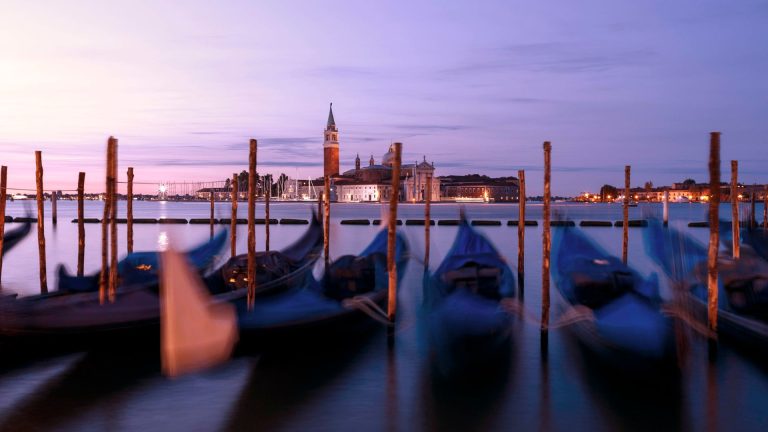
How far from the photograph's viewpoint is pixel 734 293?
27.6ft

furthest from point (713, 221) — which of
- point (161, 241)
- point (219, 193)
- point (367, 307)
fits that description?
point (219, 193)

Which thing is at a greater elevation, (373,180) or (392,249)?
(373,180)

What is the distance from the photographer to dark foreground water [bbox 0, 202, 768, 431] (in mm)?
5738

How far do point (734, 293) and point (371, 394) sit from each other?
15.7 feet

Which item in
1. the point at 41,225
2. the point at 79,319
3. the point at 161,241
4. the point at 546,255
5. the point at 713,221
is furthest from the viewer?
the point at 161,241

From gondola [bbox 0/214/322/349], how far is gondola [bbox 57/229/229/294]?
537 millimetres

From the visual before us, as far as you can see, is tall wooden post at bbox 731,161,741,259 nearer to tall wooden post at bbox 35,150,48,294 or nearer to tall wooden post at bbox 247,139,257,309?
tall wooden post at bbox 247,139,257,309

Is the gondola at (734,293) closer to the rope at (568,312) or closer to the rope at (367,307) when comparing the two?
the rope at (568,312)

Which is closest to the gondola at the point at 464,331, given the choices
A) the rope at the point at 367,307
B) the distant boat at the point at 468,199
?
the rope at the point at 367,307

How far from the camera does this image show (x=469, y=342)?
6.95 m

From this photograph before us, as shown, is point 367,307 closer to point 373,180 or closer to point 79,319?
point 79,319

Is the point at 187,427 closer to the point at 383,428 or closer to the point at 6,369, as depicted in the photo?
the point at 383,428

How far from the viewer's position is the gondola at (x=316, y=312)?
7195mm

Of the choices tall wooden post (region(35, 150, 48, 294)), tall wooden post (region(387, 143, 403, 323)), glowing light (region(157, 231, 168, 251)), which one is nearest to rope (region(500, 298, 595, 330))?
tall wooden post (region(387, 143, 403, 323))
